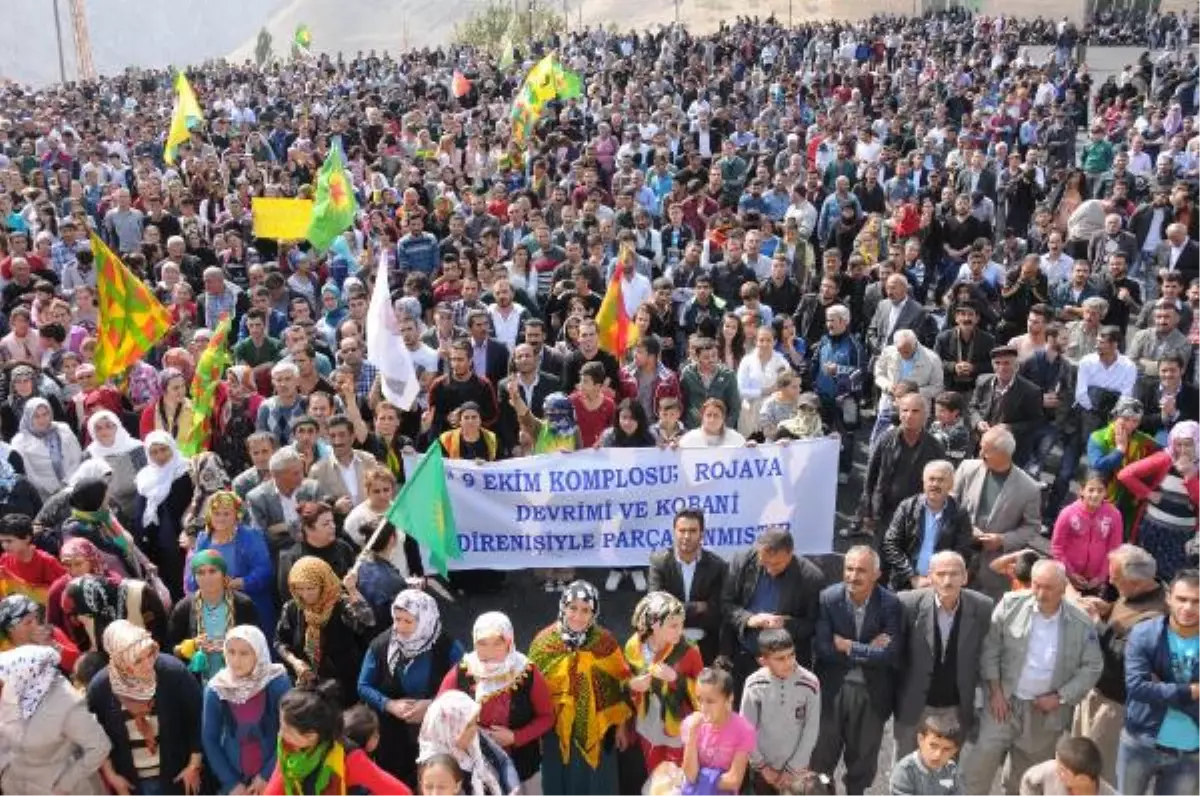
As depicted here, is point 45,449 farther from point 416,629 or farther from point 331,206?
point 331,206

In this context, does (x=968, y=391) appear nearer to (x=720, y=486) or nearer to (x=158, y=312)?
(x=720, y=486)

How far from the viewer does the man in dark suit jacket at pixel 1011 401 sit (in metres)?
8.92

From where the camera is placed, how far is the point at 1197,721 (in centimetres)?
542

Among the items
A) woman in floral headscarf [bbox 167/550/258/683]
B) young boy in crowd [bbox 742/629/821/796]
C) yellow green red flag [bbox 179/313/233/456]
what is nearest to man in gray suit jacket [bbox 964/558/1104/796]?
young boy in crowd [bbox 742/629/821/796]

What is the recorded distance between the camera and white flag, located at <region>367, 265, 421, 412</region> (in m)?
9.16

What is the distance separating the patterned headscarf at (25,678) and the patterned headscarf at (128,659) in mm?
251

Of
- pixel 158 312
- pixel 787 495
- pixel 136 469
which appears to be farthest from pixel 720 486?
pixel 158 312

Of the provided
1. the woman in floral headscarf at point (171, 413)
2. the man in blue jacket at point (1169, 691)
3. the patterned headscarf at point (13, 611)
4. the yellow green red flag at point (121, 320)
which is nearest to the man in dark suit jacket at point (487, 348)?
the woman in floral headscarf at point (171, 413)

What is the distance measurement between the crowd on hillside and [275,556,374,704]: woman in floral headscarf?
1 centimetres

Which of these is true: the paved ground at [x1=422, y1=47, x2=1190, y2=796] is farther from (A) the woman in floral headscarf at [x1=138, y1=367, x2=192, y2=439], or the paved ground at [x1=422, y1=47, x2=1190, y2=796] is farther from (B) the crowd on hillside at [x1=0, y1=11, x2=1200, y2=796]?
(A) the woman in floral headscarf at [x1=138, y1=367, x2=192, y2=439]

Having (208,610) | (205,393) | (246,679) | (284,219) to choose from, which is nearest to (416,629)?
(246,679)

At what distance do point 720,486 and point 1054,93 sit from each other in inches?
746

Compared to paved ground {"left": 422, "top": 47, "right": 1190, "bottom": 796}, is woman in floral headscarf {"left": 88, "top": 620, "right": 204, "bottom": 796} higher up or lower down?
higher up

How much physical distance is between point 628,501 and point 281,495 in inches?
89.0
